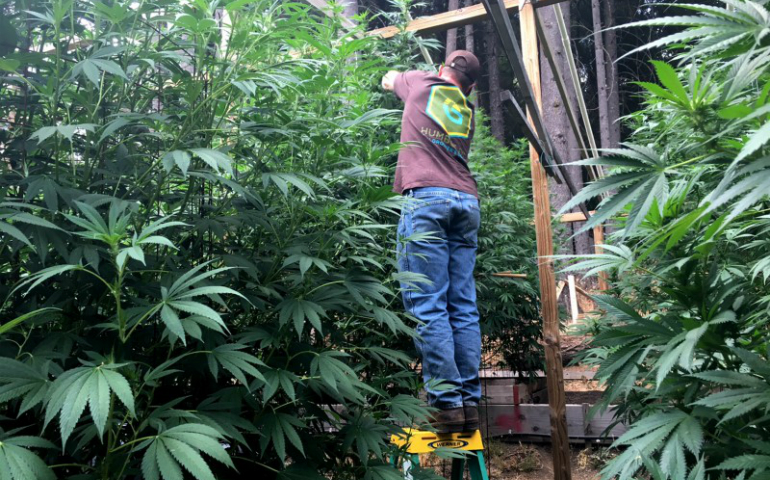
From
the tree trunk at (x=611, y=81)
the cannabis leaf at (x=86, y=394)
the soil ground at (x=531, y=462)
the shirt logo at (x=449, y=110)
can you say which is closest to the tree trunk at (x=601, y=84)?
the tree trunk at (x=611, y=81)

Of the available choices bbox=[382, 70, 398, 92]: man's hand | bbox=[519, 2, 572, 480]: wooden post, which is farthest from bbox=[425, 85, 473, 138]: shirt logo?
bbox=[519, 2, 572, 480]: wooden post

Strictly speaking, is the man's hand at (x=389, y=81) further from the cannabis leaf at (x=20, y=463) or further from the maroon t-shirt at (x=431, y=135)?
the cannabis leaf at (x=20, y=463)

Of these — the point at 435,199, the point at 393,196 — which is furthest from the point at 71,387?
the point at 435,199

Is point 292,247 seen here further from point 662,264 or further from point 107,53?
point 662,264

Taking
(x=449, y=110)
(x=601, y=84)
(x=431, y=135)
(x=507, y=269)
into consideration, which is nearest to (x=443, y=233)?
(x=431, y=135)

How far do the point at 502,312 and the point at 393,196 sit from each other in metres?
2.76

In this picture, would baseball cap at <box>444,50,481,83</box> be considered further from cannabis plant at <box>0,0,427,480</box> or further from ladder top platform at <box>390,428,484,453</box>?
ladder top platform at <box>390,428,484,453</box>

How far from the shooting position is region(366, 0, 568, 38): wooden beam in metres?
4.09

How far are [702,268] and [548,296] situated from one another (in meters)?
2.10

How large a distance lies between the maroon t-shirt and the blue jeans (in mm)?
82

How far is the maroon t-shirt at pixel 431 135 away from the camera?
325 centimetres

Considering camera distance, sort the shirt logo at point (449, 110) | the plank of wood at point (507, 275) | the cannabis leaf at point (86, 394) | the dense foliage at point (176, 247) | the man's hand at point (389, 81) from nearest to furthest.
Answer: the cannabis leaf at point (86, 394) → the dense foliage at point (176, 247) → the shirt logo at point (449, 110) → the man's hand at point (389, 81) → the plank of wood at point (507, 275)

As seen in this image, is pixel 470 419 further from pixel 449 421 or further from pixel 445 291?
pixel 445 291

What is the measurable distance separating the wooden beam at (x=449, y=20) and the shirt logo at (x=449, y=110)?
84 centimetres
